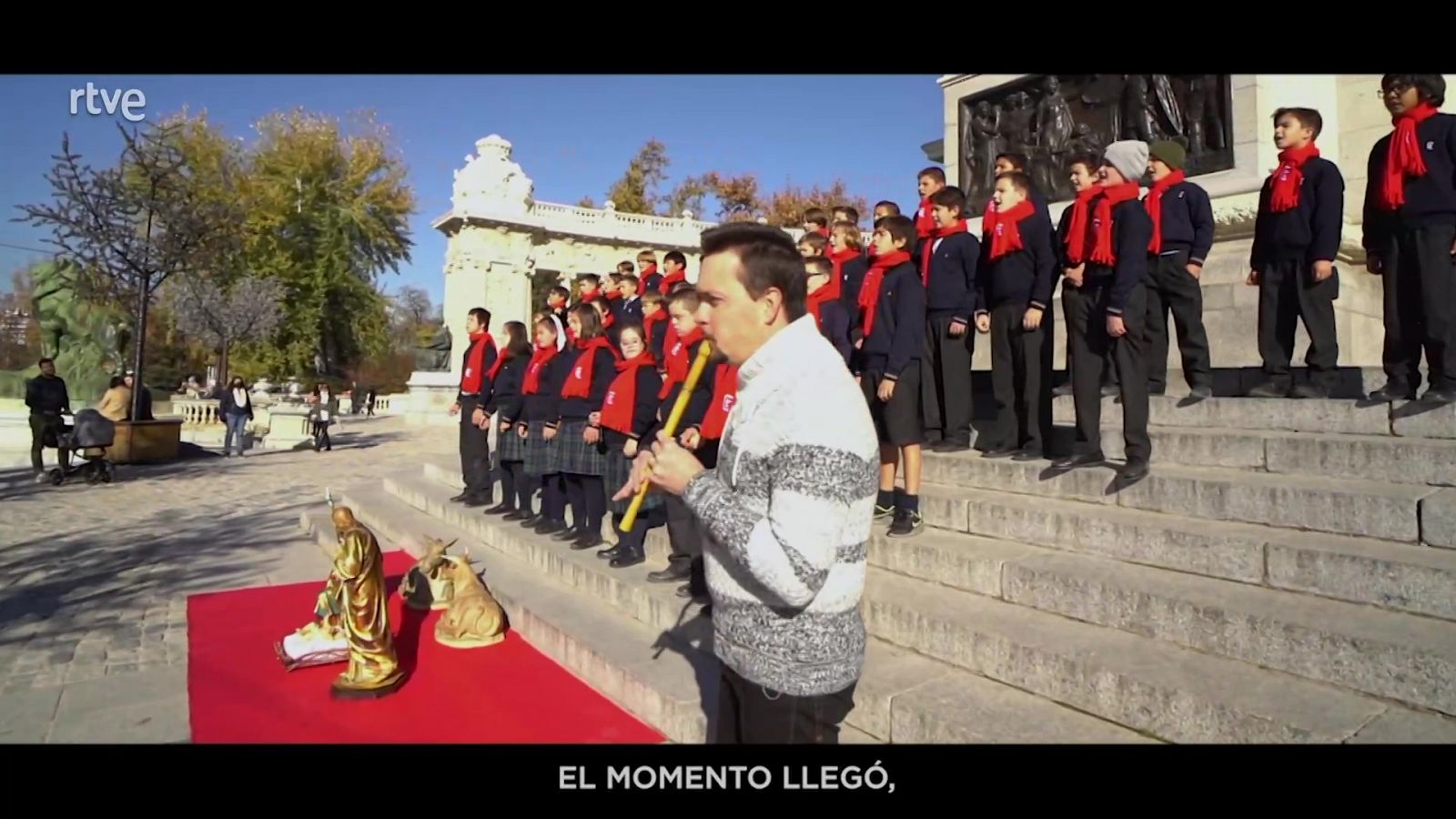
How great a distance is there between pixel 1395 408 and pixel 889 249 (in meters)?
2.93

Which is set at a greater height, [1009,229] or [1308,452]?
[1009,229]

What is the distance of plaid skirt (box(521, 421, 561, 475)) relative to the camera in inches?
251

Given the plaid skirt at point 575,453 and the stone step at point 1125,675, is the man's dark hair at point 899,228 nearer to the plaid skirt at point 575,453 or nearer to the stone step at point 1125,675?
the stone step at point 1125,675

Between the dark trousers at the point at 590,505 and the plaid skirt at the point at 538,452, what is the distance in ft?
0.82

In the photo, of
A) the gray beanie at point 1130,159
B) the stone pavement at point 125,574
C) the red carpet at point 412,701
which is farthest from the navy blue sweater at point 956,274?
the stone pavement at point 125,574

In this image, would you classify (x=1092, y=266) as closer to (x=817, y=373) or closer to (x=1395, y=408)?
(x=1395, y=408)

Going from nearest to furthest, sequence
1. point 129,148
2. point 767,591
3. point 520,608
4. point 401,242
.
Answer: point 767,591 < point 520,608 < point 129,148 < point 401,242

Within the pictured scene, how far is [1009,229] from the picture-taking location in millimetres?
5410

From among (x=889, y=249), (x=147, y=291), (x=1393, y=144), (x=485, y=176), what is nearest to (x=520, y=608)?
(x=889, y=249)

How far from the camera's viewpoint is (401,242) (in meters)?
42.7

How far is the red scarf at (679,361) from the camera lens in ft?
16.8

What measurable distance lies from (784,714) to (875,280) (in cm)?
385

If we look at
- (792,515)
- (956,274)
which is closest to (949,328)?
(956,274)

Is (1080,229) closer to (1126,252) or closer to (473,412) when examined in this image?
(1126,252)
